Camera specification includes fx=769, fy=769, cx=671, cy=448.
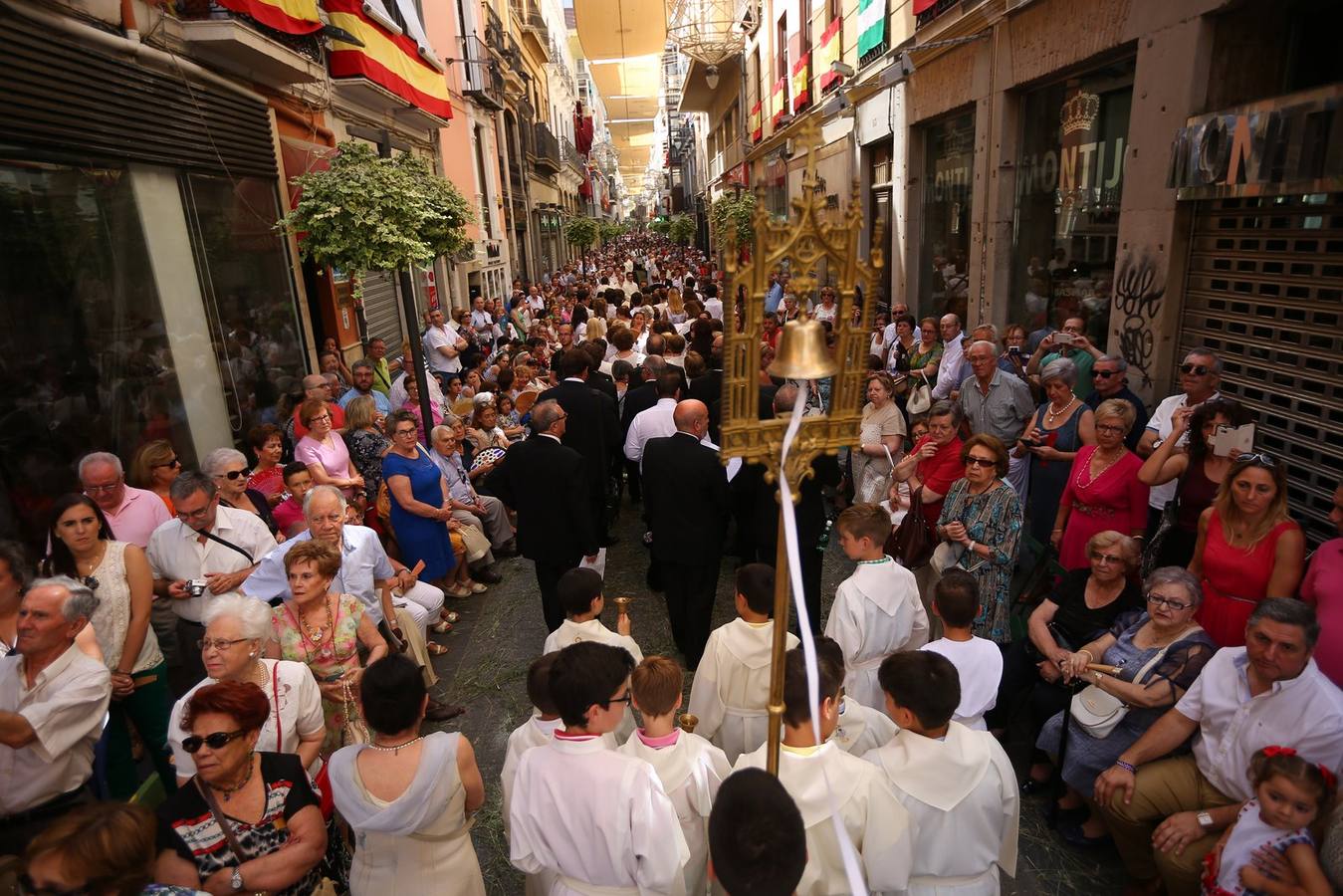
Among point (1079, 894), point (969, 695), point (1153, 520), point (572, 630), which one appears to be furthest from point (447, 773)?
point (1153, 520)

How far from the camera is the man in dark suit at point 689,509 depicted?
4.79 meters

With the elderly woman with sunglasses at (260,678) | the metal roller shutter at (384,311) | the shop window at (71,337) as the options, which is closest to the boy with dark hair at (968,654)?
the elderly woman with sunglasses at (260,678)

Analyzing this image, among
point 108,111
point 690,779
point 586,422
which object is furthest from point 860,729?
point 108,111

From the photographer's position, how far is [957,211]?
38.1ft

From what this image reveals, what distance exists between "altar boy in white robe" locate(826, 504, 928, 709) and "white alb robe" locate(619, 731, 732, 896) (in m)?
1.11

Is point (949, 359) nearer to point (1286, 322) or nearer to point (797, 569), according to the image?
point (1286, 322)

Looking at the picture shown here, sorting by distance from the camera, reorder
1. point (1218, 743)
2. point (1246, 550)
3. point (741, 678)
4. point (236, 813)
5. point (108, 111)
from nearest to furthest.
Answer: point (236, 813) < point (1218, 743) < point (741, 678) < point (1246, 550) < point (108, 111)

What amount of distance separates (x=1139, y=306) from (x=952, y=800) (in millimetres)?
5805

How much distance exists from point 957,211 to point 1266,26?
5820 millimetres

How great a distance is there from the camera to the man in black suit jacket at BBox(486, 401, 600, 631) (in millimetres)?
5066

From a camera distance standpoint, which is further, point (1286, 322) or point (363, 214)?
point (363, 214)

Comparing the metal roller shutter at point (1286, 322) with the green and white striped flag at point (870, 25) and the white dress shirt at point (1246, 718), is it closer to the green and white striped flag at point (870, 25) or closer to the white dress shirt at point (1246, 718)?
the white dress shirt at point (1246, 718)

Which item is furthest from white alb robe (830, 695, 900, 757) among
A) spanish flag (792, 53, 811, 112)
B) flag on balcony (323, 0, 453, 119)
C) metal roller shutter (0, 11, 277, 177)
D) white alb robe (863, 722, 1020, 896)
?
spanish flag (792, 53, 811, 112)

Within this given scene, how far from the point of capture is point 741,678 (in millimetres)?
3473
